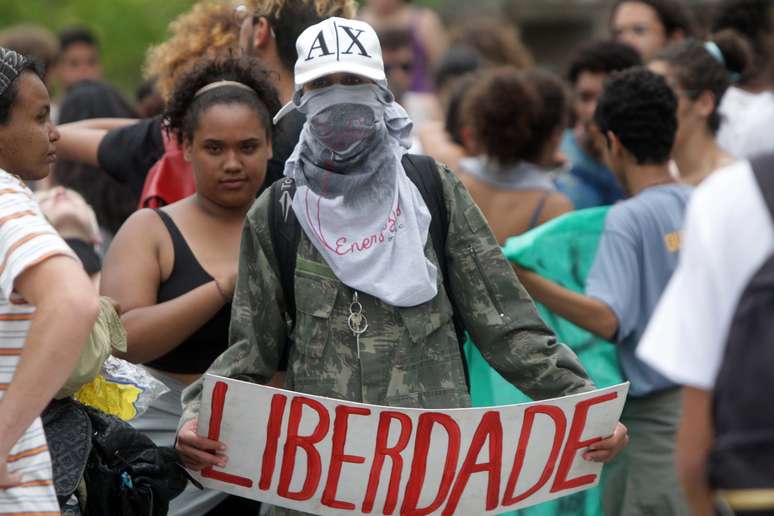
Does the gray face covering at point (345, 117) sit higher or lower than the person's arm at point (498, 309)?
higher

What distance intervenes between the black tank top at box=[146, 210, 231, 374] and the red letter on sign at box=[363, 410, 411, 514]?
2.63 feet

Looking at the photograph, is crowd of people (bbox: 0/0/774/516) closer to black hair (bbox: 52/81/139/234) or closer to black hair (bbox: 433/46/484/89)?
black hair (bbox: 52/81/139/234)

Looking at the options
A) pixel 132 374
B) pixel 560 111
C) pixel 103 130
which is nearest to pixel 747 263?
pixel 132 374

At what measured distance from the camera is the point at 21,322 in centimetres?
307

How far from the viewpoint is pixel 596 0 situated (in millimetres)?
18766

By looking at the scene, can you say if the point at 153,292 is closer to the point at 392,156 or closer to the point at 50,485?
the point at 392,156

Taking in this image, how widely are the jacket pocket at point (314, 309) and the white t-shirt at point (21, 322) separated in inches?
35.0

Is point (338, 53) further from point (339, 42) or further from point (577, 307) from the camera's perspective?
point (577, 307)

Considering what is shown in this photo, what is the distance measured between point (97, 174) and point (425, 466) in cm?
359

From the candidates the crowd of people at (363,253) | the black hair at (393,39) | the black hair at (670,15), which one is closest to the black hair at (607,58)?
the black hair at (670,15)

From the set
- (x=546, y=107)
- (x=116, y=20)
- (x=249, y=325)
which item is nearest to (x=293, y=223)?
(x=249, y=325)

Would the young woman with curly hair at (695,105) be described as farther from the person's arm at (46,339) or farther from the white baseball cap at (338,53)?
the person's arm at (46,339)

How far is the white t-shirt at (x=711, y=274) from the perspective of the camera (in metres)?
2.42

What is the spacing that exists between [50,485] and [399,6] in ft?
26.6
